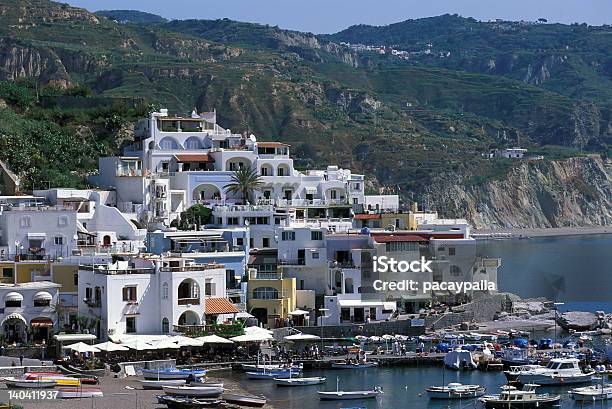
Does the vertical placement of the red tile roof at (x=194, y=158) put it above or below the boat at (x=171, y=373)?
above

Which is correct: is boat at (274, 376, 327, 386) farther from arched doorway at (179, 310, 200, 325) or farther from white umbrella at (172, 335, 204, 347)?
arched doorway at (179, 310, 200, 325)

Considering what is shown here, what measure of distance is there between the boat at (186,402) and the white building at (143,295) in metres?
9.93

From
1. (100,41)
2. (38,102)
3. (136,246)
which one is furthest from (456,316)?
(100,41)

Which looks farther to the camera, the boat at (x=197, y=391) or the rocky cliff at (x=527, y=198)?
the rocky cliff at (x=527, y=198)

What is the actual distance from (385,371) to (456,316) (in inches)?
403

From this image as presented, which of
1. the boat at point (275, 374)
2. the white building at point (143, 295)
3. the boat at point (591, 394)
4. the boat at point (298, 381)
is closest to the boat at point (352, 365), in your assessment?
the boat at point (275, 374)

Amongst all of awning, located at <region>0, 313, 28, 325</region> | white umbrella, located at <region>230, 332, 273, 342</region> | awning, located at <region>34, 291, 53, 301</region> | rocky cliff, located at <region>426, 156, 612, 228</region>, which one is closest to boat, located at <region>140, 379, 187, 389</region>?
white umbrella, located at <region>230, 332, 273, 342</region>

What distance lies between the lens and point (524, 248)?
483ft

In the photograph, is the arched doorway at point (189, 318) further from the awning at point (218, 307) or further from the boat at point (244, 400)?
the boat at point (244, 400)

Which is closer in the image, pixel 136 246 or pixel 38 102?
pixel 136 246

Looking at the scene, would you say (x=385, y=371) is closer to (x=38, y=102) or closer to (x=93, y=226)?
(x=93, y=226)

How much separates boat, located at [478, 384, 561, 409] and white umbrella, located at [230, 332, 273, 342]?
35.3 feet

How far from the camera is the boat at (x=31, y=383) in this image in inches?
1916

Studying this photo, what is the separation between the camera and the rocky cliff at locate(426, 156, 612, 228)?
174 metres
